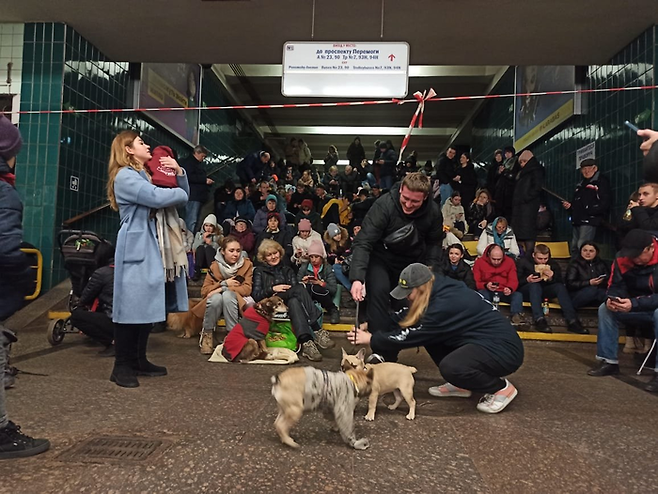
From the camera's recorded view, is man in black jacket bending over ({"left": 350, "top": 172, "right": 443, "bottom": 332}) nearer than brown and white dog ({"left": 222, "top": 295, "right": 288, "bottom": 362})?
Yes

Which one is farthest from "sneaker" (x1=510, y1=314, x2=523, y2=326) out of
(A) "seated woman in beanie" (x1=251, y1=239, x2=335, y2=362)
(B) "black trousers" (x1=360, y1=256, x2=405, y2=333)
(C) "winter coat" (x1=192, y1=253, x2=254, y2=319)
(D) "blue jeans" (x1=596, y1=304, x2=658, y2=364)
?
(C) "winter coat" (x1=192, y1=253, x2=254, y2=319)

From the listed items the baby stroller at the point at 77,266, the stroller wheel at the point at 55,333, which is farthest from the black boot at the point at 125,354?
the stroller wheel at the point at 55,333

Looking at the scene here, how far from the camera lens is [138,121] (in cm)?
911

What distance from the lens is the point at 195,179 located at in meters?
8.80

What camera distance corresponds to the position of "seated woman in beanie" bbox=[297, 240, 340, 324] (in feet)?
20.0

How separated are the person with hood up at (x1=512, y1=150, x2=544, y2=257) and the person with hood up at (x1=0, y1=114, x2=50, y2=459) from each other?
7238mm

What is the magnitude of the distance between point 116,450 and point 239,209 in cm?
771

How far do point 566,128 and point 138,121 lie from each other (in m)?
7.68

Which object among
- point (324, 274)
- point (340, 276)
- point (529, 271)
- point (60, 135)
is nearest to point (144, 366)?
point (324, 274)

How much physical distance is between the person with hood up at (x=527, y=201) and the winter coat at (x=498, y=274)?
1.68m

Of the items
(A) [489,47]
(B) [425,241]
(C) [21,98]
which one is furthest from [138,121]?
(B) [425,241]

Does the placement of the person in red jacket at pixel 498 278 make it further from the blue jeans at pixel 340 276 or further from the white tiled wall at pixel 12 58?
the white tiled wall at pixel 12 58

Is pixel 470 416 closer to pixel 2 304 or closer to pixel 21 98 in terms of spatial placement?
pixel 2 304

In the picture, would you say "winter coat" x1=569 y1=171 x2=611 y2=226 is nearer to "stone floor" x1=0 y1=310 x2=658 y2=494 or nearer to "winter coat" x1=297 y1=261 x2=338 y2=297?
"stone floor" x1=0 y1=310 x2=658 y2=494
